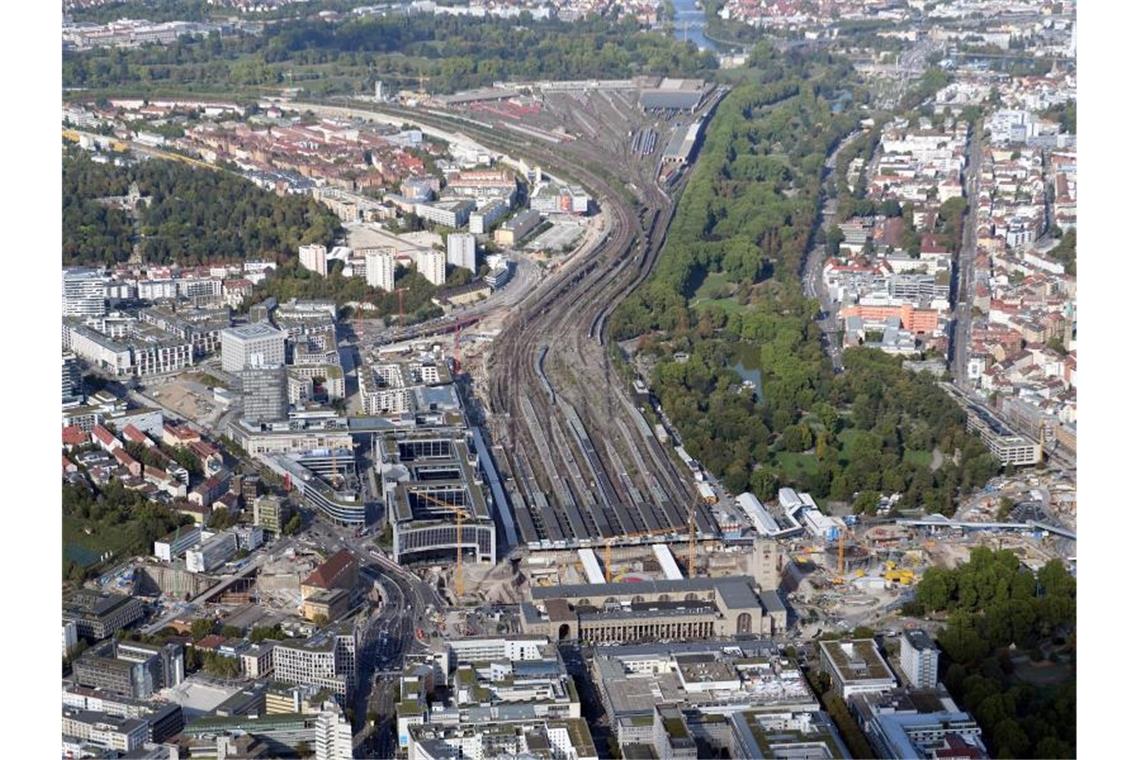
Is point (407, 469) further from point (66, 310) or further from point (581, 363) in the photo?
point (66, 310)

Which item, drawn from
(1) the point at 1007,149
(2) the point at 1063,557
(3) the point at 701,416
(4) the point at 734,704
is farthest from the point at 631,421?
(1) the point at 1007,149

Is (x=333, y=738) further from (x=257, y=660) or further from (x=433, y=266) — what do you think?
(x=433, y=266)

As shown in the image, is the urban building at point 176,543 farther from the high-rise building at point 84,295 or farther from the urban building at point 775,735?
the high-rise building at point 84,295

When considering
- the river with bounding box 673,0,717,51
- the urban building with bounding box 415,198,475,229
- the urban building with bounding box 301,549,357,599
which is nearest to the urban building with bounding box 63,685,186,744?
the urban building with bounding box 301,549,357,599

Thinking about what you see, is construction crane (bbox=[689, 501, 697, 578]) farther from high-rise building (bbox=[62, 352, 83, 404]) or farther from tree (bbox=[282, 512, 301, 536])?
high-rise building (bbox=[62, 352, 83, 404])

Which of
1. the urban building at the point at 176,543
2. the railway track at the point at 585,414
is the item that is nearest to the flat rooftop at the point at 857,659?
the railway track at the point at 585,414
